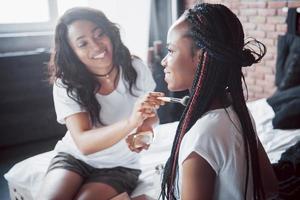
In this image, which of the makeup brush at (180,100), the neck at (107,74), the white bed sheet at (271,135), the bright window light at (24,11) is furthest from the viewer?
the bright window light at (24,11)

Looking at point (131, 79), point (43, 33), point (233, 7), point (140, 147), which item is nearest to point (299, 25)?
point (233, 7)

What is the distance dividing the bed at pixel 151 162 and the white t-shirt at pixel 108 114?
0.13 m

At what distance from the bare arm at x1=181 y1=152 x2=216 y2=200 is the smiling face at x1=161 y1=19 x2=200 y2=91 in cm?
25

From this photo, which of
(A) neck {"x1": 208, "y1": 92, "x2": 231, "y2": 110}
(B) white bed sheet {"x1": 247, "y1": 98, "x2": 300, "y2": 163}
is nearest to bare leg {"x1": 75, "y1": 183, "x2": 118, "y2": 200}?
(A) neck {"x1": 208, "y1": 92, "x2": 231, "y2": 110}

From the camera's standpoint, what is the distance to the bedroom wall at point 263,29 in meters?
2.99

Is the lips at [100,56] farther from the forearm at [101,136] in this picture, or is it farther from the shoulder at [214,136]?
the shoulder at [214,136]

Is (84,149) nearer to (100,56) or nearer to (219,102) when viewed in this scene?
(100,56)

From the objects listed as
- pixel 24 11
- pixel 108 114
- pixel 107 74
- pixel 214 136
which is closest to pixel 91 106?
pixel 108 114

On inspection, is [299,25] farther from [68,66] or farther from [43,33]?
[43,33]

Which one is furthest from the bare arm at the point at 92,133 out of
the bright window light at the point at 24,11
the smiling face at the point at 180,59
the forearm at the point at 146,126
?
the bright window light at the point at 24,11

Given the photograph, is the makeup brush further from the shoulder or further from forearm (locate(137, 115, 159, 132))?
forearm (locate(137, 115, 159, 132))

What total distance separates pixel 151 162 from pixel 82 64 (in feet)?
2.04

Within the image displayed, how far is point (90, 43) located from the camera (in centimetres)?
154

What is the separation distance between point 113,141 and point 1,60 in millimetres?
2199
